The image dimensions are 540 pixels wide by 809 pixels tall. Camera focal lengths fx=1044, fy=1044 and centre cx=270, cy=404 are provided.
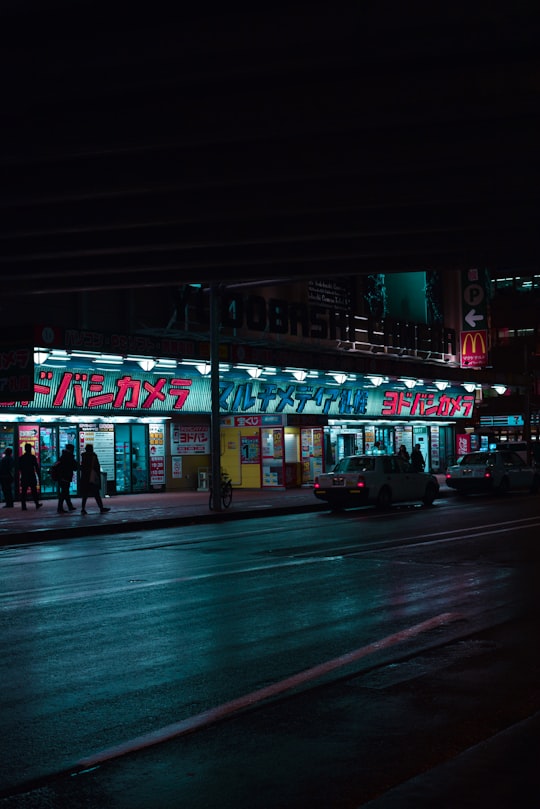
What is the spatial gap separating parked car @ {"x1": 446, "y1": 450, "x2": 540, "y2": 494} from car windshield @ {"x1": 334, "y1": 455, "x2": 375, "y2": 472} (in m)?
6.30

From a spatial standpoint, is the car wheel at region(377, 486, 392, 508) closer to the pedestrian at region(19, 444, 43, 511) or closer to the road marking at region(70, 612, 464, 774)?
the pedestrian at region(19, 444, 43, 511)

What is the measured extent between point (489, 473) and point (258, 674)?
1110 inches

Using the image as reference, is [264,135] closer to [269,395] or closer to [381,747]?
[381,747]

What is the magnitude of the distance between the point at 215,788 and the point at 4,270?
2028 cm

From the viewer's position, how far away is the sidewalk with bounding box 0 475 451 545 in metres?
23.7

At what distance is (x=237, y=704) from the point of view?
7562 millimetres

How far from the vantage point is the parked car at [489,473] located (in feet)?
117

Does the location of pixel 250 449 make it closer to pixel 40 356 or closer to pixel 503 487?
pixel 503 487

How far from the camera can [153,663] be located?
9070 millimetres

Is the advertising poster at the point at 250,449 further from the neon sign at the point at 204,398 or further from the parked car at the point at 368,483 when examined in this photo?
the parked car at the point at 368,483

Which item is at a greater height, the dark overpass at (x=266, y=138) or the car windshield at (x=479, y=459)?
the dark overpass at (x=266, y=138)

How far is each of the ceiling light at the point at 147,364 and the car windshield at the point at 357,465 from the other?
709 cm

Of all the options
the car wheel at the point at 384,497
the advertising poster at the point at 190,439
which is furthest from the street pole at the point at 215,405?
the advertising poster at the point at 190,439

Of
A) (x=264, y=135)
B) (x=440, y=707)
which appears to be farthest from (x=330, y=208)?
(x=440, y=707)
